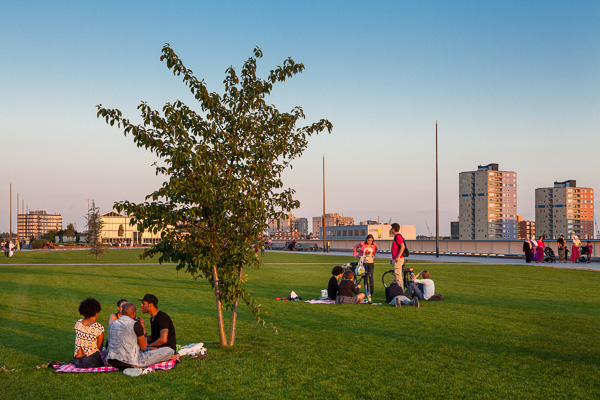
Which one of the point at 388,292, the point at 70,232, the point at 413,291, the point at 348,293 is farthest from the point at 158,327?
the point at 70,232

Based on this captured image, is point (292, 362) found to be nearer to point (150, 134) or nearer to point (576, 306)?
point (150, 134)

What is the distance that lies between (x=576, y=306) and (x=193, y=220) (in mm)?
10437

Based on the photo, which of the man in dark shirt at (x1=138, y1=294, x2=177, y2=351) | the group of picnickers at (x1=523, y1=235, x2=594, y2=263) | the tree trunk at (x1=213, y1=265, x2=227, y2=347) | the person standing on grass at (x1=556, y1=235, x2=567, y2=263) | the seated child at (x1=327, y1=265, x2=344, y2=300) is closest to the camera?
the man in dark shirt at (x1=138, y1=294, x2=177, y2=351)

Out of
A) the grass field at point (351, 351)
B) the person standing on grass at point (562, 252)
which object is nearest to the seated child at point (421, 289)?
the grass field at point (351, 351)

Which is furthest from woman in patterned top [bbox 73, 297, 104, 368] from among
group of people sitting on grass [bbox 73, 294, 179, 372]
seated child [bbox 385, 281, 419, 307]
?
seated child [bbox 385, 281, 419, 307]

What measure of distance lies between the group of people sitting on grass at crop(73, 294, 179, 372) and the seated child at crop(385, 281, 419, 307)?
701 cm

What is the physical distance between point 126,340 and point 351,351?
3.40 m

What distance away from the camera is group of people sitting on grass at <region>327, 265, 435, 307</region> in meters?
13.4

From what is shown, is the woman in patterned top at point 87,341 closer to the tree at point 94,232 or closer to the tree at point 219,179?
the tree at point 219,179

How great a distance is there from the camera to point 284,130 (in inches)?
336

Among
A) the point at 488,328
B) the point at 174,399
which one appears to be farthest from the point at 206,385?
the point at 488,328

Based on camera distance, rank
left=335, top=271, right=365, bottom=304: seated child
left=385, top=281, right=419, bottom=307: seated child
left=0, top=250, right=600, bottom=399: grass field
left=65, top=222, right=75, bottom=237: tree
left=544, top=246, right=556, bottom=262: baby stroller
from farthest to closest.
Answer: left=65, top=222, right=75, bottom=237: tree
left=544, top=246, right=556, bottom=262: baby stroller
left=335, top=271, right=365, bottom=304: seated child
left=385, top=281, right=419, bottom=307: seated child
left=0, top=250, right=600, bottom=399: grass field

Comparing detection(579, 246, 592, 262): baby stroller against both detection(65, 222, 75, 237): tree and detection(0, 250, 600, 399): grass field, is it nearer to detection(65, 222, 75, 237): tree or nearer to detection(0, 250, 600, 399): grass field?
detection(0, 250, 600, 399): grass field

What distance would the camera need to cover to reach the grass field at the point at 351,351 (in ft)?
20.2
